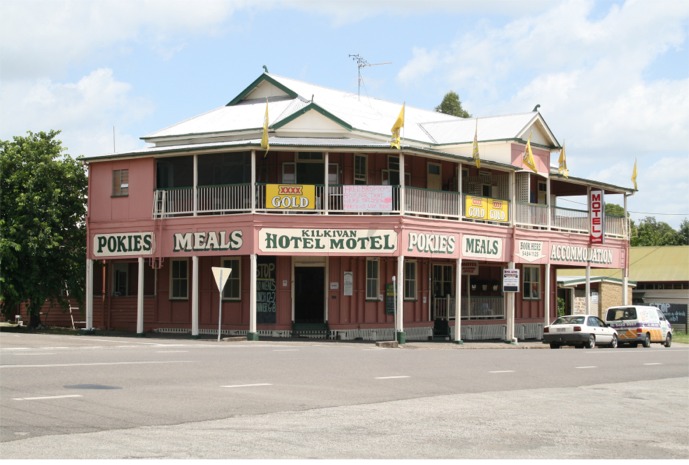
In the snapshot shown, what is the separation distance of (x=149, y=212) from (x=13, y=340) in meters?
9.62

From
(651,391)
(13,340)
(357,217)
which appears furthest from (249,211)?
(651,391)

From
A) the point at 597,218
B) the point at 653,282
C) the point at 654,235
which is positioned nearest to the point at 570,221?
the point at 597,218

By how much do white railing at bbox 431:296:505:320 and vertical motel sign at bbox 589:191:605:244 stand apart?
5.32 meters

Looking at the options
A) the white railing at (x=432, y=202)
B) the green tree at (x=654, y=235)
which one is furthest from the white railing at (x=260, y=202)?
the green tree at (x=654, y=235)

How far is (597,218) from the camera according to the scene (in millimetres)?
45312

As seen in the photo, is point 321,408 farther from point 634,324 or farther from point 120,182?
point 634,324

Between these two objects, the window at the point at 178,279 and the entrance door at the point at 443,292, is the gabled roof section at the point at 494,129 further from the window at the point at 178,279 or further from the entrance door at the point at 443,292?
the window at the point at 178,279

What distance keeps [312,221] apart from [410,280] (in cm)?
670

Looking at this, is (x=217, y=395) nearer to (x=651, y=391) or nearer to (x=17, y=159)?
(x=651, y=391)

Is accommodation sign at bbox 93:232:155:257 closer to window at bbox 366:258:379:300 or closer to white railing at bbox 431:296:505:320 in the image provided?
window at bbox 366:258:379:300

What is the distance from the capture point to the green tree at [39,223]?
36.4 meters

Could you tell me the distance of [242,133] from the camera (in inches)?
1449

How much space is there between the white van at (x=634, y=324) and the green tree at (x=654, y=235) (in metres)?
57.6

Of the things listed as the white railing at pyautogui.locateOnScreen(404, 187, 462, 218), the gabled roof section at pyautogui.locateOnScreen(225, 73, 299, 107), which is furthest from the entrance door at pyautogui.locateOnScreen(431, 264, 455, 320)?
the gabled roof section at pyautogui.locateOnScreen(225, 73, 299, 107)
